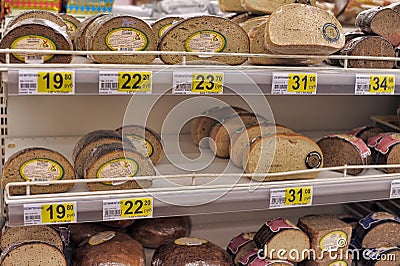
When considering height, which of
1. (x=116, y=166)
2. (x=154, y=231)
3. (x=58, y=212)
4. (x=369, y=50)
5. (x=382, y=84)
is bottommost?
(x=154, y=231)

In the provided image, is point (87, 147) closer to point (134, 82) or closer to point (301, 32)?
point (134, 82)

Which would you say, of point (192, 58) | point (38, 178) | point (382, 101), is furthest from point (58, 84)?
point (382, 101)

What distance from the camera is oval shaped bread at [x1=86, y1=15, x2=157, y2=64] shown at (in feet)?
5.48

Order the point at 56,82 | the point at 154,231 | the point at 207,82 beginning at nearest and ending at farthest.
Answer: the point at 56,82
the point at 207,82
the point at 154,231

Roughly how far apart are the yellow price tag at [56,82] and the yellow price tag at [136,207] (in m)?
0.38

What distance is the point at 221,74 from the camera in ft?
5.51

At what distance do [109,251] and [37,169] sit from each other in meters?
0.38

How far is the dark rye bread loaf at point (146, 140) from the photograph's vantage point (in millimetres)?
1929

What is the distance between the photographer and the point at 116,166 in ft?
5.64

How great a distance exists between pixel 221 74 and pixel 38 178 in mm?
633

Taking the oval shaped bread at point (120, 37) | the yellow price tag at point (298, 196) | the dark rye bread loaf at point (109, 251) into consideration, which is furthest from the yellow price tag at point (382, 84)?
the dark rye bread loaf at point (109, 251)

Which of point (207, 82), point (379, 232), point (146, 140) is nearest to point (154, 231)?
point (146, 140)

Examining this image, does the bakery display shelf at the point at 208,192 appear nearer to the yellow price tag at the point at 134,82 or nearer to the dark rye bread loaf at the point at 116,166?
the dark rye bread loaf at the point at 116,166

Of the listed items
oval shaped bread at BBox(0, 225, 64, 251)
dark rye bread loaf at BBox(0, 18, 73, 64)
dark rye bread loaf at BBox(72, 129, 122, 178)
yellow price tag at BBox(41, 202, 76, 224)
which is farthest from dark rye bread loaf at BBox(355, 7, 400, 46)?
oval shaped bread at BBox(0, 225, 64, 251)
